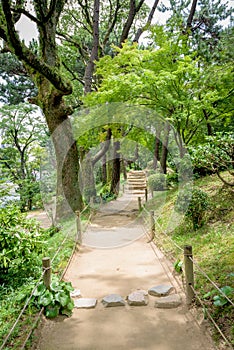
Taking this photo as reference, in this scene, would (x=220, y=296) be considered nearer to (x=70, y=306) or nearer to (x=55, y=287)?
(x=70, y=306)

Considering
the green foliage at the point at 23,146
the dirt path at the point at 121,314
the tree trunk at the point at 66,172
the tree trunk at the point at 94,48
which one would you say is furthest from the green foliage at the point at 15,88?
the dirt path at the point at 121,314

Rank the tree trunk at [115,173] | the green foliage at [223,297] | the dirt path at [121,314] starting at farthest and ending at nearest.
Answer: the tree trunk at [115,173] → the green foliage at [223,297] → the dirt path at [121,314]

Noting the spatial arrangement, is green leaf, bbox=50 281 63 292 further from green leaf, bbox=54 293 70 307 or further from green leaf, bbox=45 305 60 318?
green leaf, bbox=45 305 60 318

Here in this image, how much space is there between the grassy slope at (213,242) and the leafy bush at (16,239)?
2.53m

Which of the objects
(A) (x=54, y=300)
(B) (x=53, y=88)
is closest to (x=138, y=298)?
(A) (x=54, y=300)

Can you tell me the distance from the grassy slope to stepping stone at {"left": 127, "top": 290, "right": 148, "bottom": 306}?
2.43 feet

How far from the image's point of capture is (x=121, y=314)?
3.56 meters

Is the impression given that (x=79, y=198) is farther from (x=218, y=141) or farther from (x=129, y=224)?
(x=218, y=141)

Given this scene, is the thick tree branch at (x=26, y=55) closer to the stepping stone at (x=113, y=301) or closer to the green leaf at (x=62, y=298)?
the green leaf at (x=62, y=298)

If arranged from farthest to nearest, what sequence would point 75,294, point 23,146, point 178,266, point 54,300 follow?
point 23,146 → point 178,266 → point 75,294 → point 54,300

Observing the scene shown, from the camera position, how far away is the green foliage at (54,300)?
3.53m

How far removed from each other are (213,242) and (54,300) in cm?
297

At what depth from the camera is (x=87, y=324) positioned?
3379 millimetres

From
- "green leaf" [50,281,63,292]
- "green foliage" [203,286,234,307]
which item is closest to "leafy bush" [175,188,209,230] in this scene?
"green foliage" [203,286,234,307]
